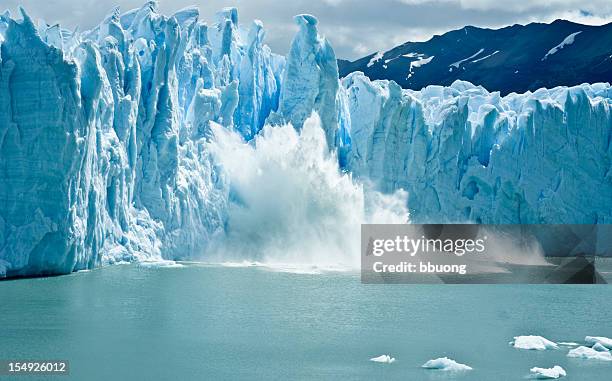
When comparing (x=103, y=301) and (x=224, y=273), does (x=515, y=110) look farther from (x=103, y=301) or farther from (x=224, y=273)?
(x=103, y=301)

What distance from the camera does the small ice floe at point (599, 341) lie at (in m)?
17.1

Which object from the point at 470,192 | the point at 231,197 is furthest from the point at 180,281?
the point at 470,192

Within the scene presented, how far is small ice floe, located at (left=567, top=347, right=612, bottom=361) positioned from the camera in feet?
53.4

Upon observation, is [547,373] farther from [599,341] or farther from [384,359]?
[599,341]

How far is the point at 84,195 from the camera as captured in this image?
81.8ft

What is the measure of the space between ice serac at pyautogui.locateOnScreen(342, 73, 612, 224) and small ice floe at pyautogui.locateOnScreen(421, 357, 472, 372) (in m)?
19.0

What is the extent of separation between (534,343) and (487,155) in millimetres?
19649

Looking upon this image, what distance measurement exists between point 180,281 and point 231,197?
7649 millimetres

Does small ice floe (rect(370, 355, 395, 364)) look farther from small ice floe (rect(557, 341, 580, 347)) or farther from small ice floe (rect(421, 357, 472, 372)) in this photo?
small ice floe (rect(557, 341, 580, 347))

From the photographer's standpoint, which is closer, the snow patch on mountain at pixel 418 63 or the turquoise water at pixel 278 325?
the turquoise water at pixel 278 325

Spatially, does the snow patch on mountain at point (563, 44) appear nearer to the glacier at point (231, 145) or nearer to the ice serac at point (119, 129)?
the glacier at point (231, 145)

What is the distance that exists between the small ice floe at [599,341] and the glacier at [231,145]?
12.7 meters

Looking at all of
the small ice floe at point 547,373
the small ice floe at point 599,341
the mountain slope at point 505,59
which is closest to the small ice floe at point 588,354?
the small ice floe at point 599,341

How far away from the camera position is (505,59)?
173 ft
